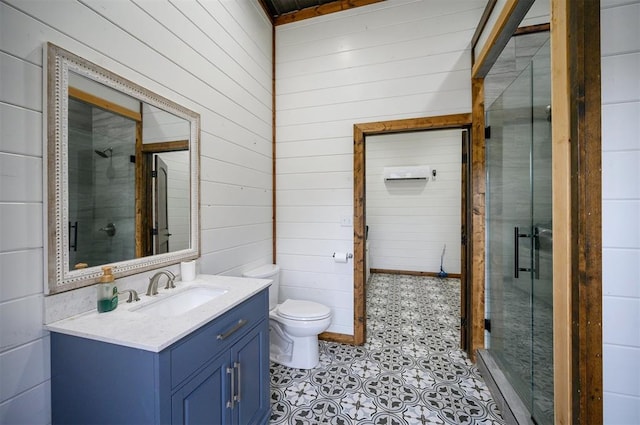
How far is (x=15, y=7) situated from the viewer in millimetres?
877

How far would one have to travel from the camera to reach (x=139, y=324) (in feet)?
3.15

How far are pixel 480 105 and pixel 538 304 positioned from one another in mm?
1567

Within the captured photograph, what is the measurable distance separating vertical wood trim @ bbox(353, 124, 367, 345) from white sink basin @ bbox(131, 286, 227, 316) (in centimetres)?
141

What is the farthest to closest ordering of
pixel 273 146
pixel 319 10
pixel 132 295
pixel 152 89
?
pixel 273 146 < pixel 319 10 < pixel 152 89 < pixel 132 295

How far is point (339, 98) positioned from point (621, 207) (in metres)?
2.18

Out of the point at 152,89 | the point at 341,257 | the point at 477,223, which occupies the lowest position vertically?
the point at 341,257

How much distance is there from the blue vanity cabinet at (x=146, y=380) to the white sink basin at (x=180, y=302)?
0.27 metres

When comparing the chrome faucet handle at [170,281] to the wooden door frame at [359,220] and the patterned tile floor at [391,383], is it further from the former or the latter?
the wooden door frame at [359,220]

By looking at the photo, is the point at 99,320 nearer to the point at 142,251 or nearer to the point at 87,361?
the point at 87,361

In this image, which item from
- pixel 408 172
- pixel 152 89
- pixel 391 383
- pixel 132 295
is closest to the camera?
pixel 132 295

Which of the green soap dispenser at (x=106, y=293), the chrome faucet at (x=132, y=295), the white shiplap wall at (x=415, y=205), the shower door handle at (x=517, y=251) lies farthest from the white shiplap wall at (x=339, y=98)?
the white shiplap wall at (x=415, y=205)

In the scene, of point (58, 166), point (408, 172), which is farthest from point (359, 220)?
point (408, 172)

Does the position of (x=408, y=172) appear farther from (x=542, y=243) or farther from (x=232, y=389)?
(x=232, y=389)

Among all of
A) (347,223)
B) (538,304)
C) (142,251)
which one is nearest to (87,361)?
(142,251)
